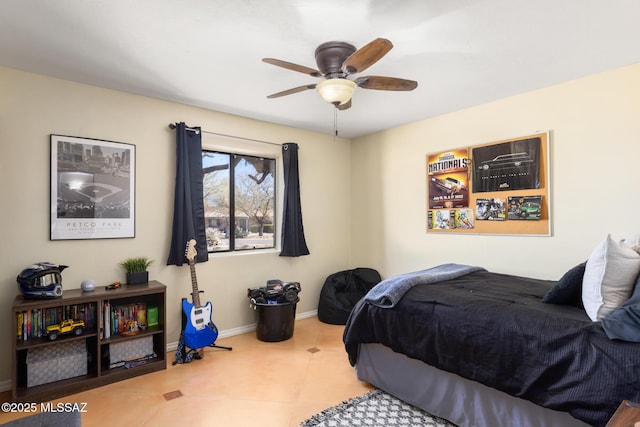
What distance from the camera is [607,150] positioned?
8.98 ft

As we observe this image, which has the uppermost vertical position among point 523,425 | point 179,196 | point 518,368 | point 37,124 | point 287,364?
point 37,124

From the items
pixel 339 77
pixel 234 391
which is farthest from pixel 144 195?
pixel 339 77

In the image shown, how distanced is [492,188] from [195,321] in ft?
10.3

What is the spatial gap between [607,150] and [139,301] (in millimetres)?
4169

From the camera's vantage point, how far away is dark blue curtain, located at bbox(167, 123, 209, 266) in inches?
132

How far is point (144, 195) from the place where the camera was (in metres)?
3.27

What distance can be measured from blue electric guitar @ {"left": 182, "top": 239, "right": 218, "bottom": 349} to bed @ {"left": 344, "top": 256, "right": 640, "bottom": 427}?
1.37m

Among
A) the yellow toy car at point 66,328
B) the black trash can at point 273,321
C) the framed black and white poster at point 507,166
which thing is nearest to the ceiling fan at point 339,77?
the framed black and white poster at point 507,166

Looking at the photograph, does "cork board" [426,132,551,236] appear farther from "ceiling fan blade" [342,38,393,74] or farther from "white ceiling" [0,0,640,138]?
"ceiling fan blade" [342,38,393,74]

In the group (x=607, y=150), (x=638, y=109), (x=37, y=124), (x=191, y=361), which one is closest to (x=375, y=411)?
(x=191, y=361)

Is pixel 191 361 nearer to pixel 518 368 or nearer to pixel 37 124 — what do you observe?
pixel 37 124

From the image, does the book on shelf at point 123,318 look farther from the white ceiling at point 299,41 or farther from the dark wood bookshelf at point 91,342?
the white ceiling at point 299,41

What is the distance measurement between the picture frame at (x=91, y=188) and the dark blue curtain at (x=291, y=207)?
5.44 feet

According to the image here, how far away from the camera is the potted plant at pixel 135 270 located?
10.0 ft
